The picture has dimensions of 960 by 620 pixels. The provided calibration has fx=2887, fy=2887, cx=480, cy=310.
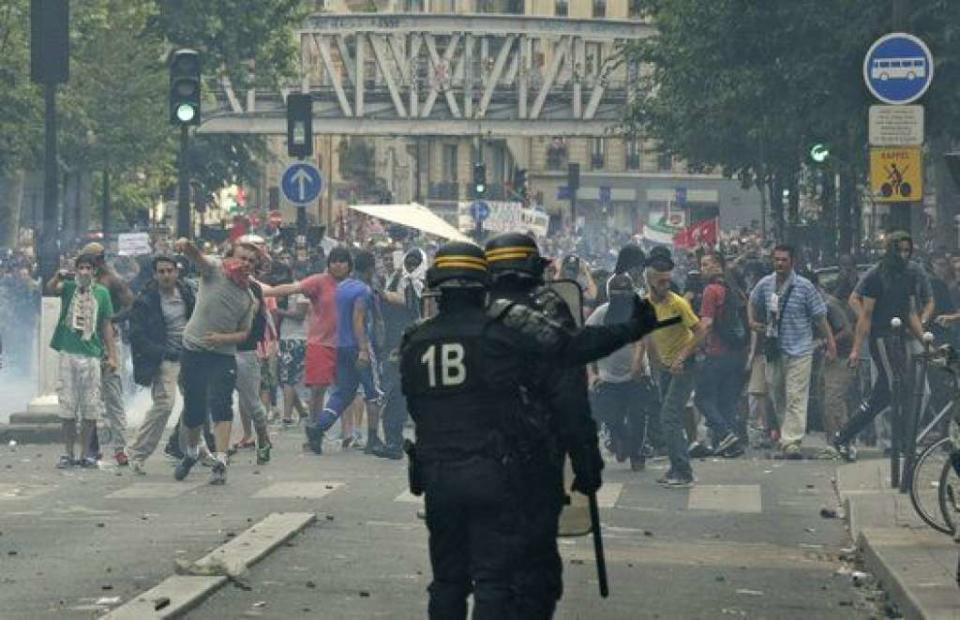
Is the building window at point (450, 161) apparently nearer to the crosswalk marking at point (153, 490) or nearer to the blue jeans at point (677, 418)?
the blue jeans at point (677, 418)

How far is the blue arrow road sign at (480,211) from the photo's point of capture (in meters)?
58.1

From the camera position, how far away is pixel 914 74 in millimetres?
20938

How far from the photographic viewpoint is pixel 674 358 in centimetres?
2167

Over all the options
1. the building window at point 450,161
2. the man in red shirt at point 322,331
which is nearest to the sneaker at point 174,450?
the man in red shirt at point 322,331

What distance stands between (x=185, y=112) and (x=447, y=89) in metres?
62.2

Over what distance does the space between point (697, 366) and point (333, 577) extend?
10283 mm

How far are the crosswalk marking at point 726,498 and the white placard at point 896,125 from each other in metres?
2.67

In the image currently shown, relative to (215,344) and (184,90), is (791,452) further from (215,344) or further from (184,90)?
(184,90)

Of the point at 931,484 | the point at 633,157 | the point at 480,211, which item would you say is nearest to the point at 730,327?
the point at 931,484

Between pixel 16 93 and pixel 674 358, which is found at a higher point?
pixel 16 93

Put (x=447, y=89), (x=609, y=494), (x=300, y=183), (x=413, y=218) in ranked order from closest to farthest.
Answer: (x=609, y=494)
(x=300, y=183)
(x=413, y=218)
(x=447, y=89)

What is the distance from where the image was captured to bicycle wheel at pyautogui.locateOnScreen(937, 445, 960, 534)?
51.3 feet

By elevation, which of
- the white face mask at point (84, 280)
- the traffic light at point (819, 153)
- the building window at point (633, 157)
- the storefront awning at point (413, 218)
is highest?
the building window at point (633, 157)

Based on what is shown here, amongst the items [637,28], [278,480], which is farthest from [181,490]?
[637,28]
